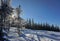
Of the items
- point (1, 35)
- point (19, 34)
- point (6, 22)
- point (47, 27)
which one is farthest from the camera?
point (47, 27)

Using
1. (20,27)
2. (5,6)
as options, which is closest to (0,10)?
(5,6)

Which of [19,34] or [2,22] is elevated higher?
[2,22]

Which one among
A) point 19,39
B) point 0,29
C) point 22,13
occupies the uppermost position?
point 22,13

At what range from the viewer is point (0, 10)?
11711mm

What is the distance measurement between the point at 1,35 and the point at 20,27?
636 centimetres

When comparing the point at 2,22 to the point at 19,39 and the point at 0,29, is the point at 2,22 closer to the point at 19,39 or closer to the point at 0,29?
the point at 0,29

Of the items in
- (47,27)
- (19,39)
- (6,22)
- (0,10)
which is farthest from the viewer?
(47,27)

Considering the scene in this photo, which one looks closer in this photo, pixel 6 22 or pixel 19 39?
pixel 6 22

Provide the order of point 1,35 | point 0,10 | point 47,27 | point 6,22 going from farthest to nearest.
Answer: point 47,27 < point 6,22 < point 0,10 < point 1,35

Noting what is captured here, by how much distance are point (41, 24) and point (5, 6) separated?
1854 cm

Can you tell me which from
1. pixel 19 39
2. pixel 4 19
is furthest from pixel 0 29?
pixel 19 39

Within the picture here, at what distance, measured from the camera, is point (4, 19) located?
12242 millimetres

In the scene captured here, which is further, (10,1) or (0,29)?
(10,1)

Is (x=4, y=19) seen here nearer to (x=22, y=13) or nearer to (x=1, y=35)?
(x=1, y=35)
